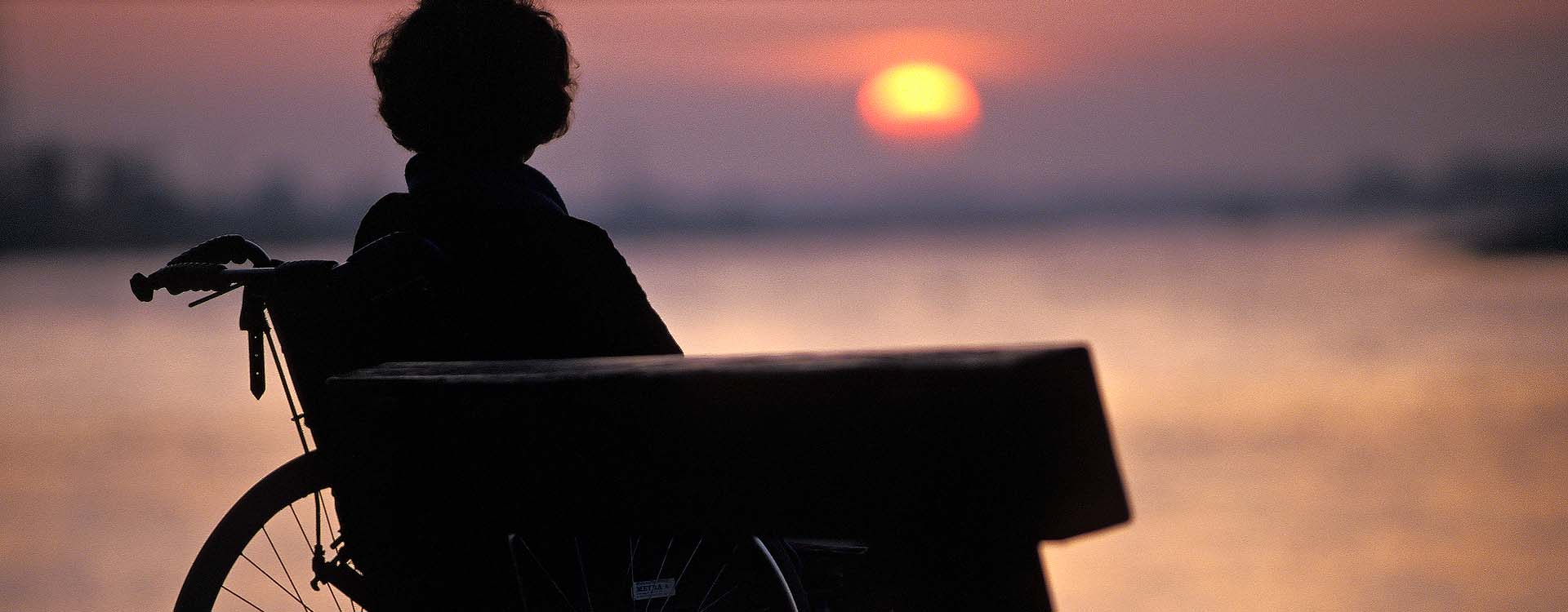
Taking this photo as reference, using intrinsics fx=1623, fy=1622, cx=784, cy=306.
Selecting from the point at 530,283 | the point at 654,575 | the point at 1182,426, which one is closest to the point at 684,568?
the point at 654,575

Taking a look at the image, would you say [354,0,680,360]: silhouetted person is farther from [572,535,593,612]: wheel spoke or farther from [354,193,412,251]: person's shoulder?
[572,535,593,612]: wheel spoke

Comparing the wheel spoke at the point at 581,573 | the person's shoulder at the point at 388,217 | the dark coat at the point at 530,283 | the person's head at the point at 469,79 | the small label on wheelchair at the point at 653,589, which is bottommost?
the small label on wheelchair at the point at 653,589

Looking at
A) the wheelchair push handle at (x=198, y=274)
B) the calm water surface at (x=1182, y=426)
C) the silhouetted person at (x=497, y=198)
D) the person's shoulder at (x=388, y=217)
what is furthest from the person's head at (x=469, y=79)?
the calm water surface at (x=1182, y=426)

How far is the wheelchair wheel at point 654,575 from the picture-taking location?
8.91 ft

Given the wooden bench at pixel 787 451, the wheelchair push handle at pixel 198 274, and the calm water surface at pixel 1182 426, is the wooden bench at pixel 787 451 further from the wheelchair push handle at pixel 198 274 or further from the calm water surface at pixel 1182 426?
the calm water surface at pixel 1182 426

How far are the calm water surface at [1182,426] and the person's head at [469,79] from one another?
155 centimetres

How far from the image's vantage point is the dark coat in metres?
2.68

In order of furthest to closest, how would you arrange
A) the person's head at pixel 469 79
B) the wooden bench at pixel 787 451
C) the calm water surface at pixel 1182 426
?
the calm water surface at pixel 1182 426 < the person's head at pixel 469 79 < the wooden bench at pixel 787 451

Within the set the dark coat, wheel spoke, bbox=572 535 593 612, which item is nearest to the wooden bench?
the dark coat

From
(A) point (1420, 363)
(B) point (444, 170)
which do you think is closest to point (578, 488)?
(B) point (444, 170)

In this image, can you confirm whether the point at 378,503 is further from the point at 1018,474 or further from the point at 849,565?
the point at 1018,474

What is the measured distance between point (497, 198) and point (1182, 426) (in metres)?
6.13

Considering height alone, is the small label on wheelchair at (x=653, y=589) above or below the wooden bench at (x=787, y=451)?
below

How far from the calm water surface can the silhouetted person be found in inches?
55.3
